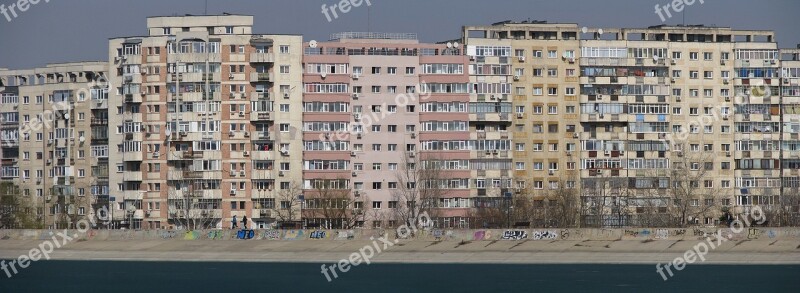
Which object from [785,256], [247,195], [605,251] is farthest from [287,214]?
[785,256]

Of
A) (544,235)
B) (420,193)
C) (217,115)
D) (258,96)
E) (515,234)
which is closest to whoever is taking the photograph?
(544,235)

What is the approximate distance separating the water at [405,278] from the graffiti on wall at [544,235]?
3.15 metres

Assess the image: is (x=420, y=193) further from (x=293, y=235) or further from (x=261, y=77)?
(x=261, y=77)

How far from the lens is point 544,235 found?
18650 centimetres

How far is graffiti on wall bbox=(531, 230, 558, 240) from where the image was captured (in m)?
186

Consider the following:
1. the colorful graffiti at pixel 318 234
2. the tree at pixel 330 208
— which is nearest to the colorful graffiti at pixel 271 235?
the colorful graffiti at pixel 318 234

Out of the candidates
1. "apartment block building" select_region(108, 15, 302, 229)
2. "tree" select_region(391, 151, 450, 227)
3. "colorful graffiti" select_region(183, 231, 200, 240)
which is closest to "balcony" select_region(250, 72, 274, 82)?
"apartment block building" select_region(108, 15, 302, 229)

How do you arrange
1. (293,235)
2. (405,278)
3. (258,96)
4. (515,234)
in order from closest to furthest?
(405,278) < (515,234) < (293,235) < (258,96)

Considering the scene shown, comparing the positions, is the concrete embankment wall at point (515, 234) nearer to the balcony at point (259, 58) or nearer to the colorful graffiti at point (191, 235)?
the colorful graffiti at point (191, 235)

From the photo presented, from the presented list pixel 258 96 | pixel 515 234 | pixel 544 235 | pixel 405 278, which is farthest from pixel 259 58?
pixel 544 235

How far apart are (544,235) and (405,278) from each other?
18.4 meters

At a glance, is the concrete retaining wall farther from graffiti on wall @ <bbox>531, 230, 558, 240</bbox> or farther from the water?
the water

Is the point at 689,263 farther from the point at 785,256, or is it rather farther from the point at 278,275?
the point at 278,275

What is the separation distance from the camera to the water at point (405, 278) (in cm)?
16188
